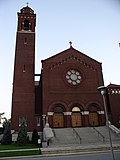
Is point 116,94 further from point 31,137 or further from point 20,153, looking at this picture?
point 20,153

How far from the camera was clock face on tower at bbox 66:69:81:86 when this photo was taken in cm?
2830

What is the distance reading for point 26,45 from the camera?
2992 cm

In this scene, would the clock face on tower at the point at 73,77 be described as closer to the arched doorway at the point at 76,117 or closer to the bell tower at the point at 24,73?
the arched doorway at the point at 76,117

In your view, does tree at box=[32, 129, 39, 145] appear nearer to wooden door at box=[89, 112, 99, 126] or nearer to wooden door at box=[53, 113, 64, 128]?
wooden door at box=[53, 113, 64, 128]

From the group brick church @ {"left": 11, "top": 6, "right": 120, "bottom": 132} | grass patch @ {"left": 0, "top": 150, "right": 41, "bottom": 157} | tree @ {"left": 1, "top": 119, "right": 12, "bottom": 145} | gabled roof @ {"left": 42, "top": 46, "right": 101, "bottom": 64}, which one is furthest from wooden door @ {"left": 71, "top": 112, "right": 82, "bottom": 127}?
grass patch @ {"left": 0, "top": 150, "right": 41, "bottom": 157}

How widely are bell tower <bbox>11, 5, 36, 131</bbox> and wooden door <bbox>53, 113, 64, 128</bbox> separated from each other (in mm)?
3043

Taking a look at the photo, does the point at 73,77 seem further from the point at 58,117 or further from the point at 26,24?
the point at 26,24

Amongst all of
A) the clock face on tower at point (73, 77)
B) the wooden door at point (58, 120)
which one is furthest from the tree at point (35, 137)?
the clock face on tower at point (73, 77)

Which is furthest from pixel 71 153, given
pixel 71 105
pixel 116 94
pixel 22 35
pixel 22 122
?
pixel 22 35

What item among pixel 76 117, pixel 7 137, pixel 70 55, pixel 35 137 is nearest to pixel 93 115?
pixel 76 117

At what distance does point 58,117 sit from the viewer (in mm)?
26297

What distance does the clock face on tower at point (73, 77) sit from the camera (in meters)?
28.3

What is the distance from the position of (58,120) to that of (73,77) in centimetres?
688

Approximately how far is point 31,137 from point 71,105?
691cm
